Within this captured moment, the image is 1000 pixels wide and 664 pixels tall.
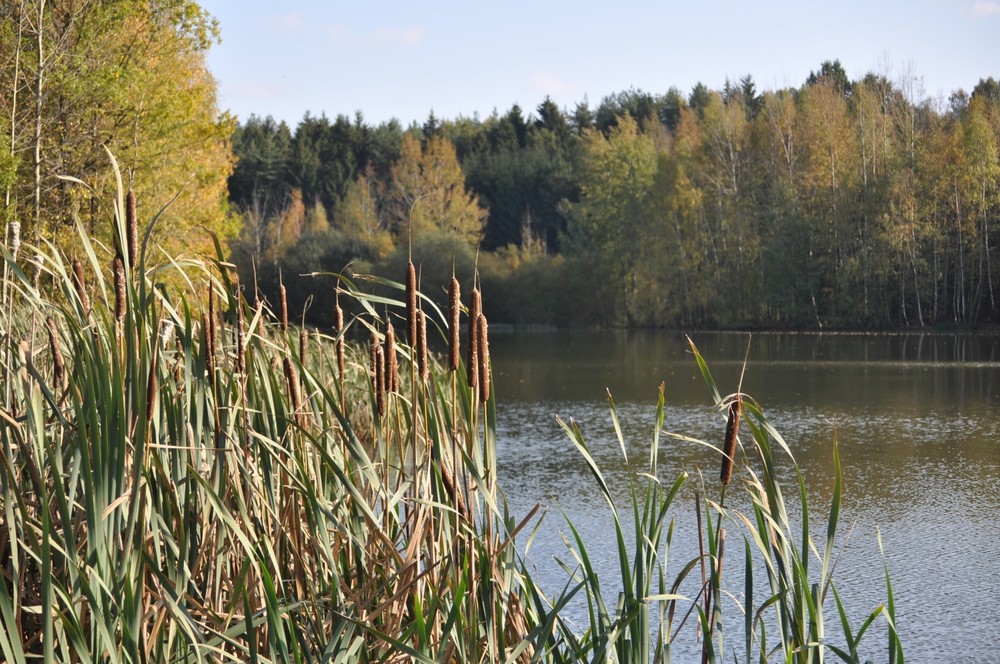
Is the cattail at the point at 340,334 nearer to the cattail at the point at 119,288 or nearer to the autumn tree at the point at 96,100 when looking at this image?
the cattail at the point at 119,288

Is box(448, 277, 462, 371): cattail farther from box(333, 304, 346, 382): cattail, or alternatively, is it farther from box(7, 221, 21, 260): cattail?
box(7, 221, 21, 260): cattail

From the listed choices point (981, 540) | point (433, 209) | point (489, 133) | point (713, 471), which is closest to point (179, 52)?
point (713, 471)

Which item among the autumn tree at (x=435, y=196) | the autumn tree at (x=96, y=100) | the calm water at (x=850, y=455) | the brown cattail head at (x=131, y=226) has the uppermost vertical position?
the autumn tree at (x=435, y=196)

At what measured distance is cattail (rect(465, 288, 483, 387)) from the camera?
6.14 ft

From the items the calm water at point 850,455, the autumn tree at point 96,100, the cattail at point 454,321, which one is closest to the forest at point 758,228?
the calm water at point 850,455

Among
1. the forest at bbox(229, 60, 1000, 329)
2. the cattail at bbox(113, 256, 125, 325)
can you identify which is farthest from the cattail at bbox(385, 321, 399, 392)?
the forest at bbox(229, 60, 1000, 329)

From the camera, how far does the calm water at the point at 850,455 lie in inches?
264

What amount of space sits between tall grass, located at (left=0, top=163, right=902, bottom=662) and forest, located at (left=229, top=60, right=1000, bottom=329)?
31.2 m

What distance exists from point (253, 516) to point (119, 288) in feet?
2.51

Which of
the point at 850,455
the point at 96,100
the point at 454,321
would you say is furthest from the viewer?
the point at 96,100

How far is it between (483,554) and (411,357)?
1.29 ft

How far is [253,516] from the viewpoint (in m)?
2.55

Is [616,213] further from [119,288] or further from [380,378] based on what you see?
[119,288]

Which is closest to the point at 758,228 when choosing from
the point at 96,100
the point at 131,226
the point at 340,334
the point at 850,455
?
the point at 850,455
